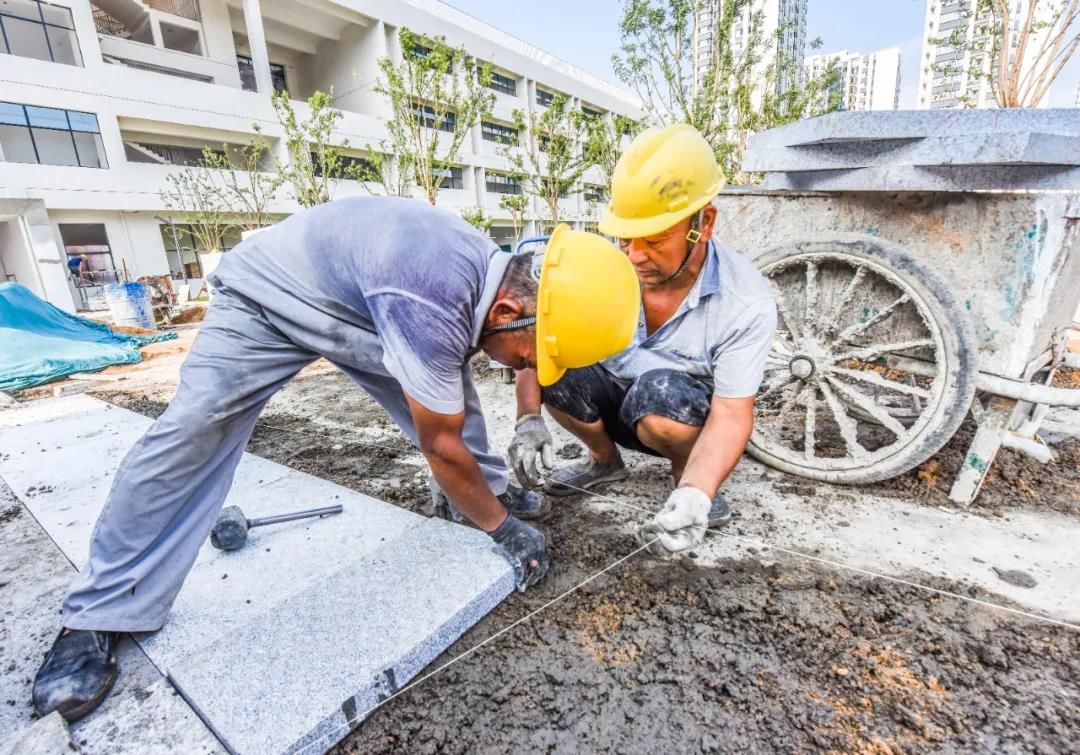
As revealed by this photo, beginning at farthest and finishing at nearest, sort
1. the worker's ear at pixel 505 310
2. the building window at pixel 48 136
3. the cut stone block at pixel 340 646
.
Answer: the building window at pixel 48 136
the worker's ear at pixel 505 310
the cut stone block at pixel 340 646

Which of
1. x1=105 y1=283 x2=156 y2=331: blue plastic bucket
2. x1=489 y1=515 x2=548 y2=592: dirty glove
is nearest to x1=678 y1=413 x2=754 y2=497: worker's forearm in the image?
x1=489 y1=515 x2=548 y2=592: dirty glove

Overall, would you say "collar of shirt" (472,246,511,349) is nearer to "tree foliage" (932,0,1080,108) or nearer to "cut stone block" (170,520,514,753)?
"cut stone block" (170,520,514,753)

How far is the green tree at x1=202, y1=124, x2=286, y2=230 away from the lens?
16859 mm

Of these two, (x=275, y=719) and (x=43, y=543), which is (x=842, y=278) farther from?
(x=43, y=543)

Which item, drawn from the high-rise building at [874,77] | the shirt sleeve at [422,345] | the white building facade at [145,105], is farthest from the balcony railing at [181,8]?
the high-rise building at [874,77]

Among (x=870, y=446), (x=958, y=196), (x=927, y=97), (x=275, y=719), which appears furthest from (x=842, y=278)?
(x=927, y=97)

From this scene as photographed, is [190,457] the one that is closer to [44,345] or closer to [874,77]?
[44,345]

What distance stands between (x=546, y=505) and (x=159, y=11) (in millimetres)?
26358

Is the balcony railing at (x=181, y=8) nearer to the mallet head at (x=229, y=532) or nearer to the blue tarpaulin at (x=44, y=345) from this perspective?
the blue tarpaulin at (x=44, y=345)

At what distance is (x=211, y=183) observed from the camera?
17.3 metres

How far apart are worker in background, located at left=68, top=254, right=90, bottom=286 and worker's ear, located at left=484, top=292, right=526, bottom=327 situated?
65.9 ft

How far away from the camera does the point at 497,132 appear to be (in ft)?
84.0

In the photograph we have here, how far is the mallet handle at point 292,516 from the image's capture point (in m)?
2.06

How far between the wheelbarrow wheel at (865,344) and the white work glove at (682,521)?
3.26ft
